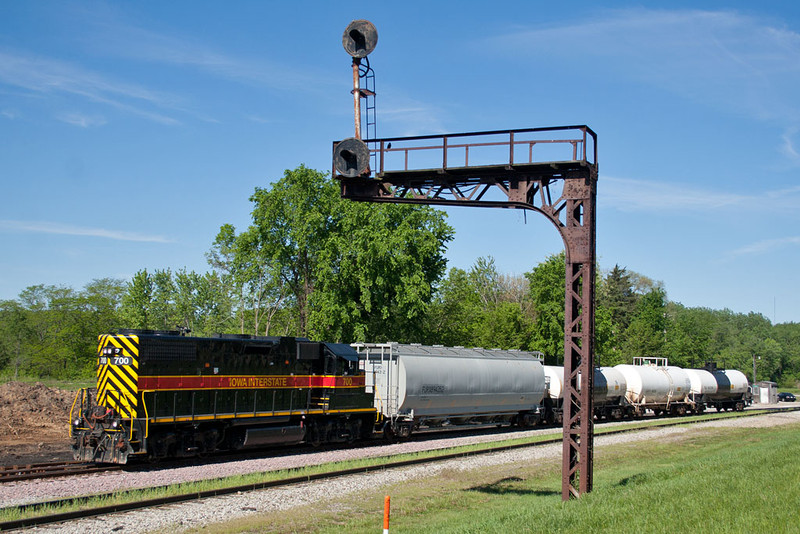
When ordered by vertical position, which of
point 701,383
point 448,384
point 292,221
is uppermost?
point 292,221

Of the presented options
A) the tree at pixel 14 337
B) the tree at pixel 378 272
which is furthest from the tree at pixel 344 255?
the tree at pixel 14 337

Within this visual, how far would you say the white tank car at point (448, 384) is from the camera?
96.1ft

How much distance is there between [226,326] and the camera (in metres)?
75.5

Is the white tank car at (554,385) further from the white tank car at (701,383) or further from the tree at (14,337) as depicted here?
the tree at (14,337)

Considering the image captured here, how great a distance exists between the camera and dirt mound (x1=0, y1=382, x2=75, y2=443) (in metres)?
29.3

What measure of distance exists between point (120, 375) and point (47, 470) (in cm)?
323

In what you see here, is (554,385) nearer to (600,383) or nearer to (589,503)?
(600,383)

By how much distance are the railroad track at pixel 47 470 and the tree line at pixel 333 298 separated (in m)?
4.93

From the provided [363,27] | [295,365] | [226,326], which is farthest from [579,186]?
[226,326]

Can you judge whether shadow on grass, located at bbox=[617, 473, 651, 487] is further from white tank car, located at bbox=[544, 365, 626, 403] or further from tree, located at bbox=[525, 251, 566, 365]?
tree, located at bbox=[525, 251, 566, 365]

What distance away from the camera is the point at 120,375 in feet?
69.2

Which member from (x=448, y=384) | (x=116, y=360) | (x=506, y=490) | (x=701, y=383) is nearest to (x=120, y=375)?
(x=116, y=360)

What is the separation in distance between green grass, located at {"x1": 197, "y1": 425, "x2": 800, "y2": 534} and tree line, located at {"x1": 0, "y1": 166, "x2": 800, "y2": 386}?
386 inches

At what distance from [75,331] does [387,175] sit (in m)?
78.7
